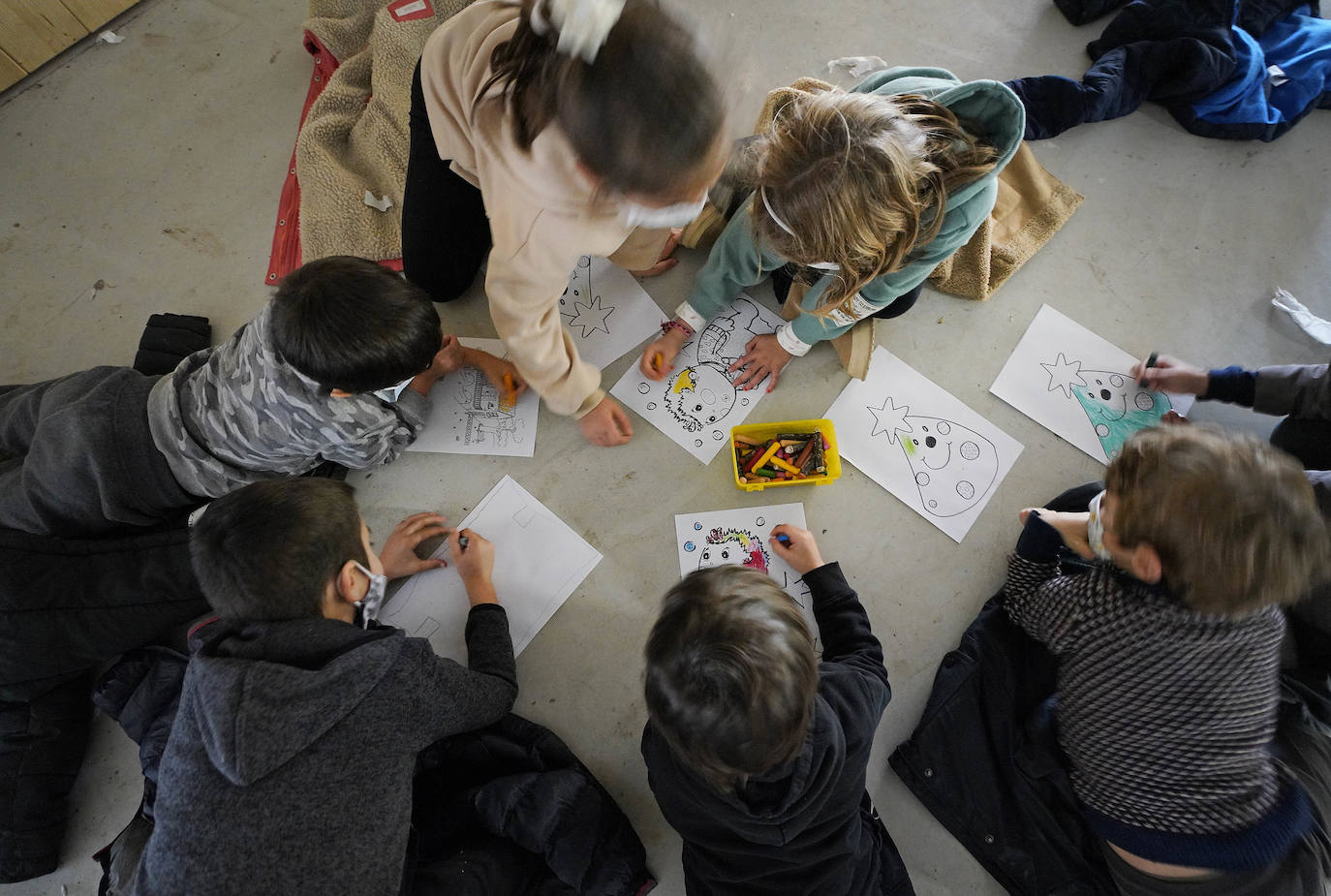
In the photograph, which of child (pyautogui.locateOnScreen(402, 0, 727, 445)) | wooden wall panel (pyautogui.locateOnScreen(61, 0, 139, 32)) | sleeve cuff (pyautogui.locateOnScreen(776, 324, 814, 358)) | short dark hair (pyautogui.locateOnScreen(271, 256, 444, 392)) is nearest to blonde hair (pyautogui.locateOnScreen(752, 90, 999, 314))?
child (pyautogui.locateOnScreen(402, 0, 727, 445))

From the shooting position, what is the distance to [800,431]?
1.19m

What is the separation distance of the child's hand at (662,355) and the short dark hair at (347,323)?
16.6 inches

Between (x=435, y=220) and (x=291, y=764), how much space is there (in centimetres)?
88

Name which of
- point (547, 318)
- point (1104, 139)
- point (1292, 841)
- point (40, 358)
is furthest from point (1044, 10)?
point (40, 358)

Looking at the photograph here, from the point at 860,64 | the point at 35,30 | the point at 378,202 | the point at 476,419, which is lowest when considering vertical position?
the point at 476,419

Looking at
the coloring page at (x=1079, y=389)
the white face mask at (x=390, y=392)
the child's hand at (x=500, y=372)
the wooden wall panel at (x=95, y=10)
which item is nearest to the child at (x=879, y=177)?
the coloring page at (x=1079, y=389)

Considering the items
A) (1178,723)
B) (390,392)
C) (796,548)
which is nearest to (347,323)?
(390,392)

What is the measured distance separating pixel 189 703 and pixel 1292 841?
1352mm

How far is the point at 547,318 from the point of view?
1.02 metres

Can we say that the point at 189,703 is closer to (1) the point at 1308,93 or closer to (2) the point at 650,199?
(2) the point at 650,199

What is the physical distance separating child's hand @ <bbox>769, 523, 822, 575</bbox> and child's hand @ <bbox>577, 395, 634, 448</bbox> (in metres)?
0.31

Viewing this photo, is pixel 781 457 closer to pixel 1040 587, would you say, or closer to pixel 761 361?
pixel 761 361

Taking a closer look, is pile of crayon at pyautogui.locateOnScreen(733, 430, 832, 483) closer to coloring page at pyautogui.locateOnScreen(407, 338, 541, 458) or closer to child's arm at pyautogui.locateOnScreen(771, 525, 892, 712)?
child's arm at pyautogui.locateOnScreen(771, 525, 892, 712)

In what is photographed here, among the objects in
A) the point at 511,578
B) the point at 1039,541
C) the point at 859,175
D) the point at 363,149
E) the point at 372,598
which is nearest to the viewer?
the point at 859,175
